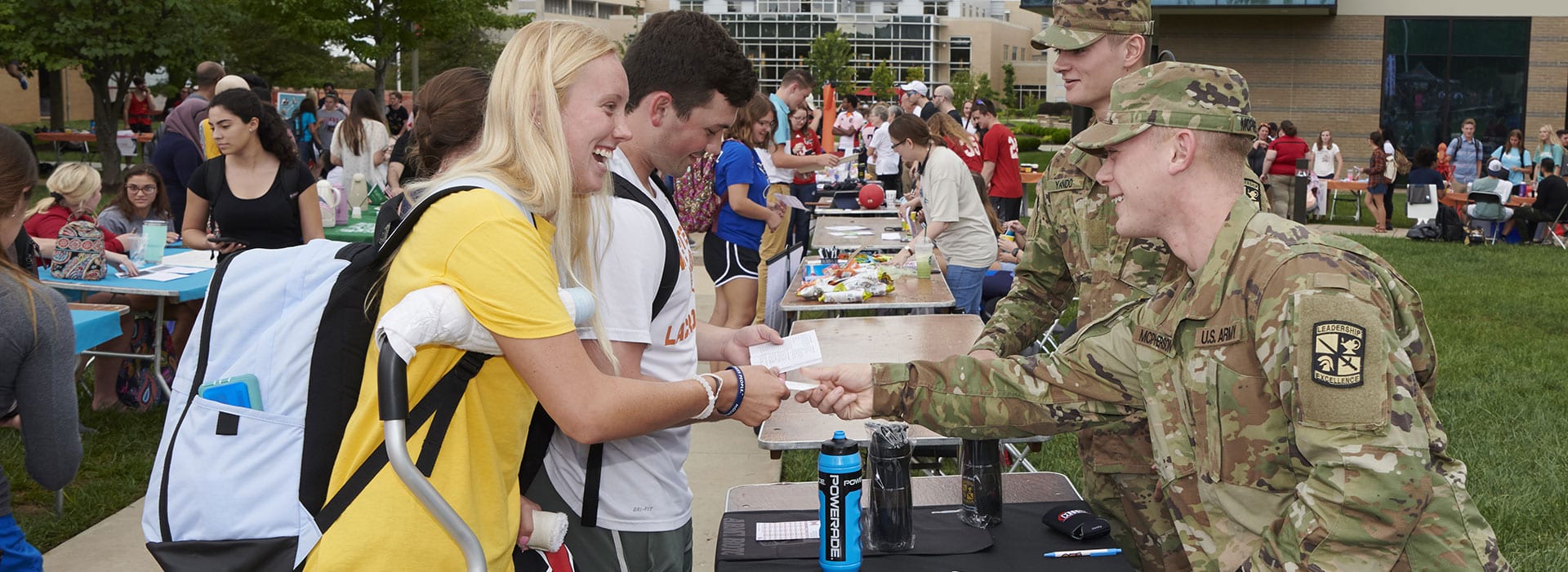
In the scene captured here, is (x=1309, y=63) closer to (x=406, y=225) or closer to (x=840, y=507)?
(x=840, y=507)

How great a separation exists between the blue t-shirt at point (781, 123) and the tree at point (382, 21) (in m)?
21.4

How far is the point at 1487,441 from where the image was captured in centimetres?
621

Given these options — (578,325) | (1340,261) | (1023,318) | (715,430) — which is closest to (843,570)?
(578,325)

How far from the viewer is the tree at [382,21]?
2983 centimetres

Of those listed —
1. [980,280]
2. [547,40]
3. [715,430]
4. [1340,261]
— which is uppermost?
[547,40]

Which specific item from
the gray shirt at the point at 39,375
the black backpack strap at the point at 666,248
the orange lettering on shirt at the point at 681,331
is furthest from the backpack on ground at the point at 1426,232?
the gray shirt at the point at 39,375

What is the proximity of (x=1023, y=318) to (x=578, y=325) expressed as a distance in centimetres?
187

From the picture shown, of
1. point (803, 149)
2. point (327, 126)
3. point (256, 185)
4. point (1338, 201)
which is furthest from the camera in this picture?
point (1338, 201)

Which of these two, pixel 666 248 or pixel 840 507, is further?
pixel 840 507

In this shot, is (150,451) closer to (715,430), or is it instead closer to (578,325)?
(715,430)

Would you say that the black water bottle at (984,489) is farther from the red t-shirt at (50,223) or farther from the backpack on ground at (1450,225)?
the backpack on ground at (1450,225)

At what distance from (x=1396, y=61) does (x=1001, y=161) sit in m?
19.5

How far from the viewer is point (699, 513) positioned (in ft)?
17.2

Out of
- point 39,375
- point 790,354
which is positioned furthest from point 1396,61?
point 39,375
